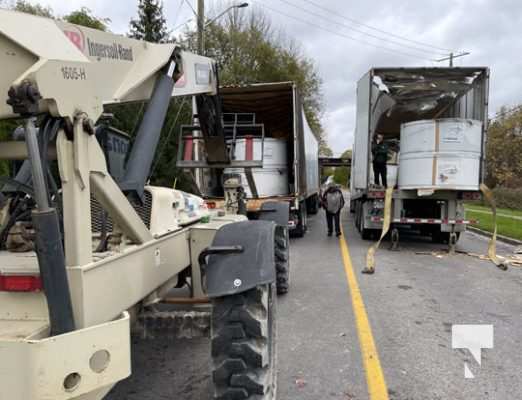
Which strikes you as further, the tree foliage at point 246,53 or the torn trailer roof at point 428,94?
the tree foliage at point 246,53

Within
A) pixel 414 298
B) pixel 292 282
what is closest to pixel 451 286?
pixel 414 298

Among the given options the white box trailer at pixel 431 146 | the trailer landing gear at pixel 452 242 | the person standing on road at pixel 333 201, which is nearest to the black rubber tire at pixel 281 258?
the white box trailer at pixel 431 146

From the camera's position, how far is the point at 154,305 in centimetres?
337

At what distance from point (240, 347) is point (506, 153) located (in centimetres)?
4417

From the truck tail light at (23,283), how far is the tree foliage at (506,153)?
136 feet

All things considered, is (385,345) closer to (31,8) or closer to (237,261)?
(237,261)

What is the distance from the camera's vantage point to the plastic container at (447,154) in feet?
33.9

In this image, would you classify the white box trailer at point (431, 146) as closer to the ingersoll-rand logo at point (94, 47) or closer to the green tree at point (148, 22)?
the ingersoll-rand logo at point (94, 47)

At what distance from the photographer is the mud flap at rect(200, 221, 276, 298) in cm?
A: 285

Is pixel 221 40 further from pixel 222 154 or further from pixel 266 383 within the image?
pixel 266 383

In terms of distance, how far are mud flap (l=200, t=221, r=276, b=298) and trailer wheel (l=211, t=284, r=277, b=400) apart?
100 millimetres

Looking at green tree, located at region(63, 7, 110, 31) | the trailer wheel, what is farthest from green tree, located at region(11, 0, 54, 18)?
the trailer wheel

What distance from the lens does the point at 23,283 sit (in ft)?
7.14

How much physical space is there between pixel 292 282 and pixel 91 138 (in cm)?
582
